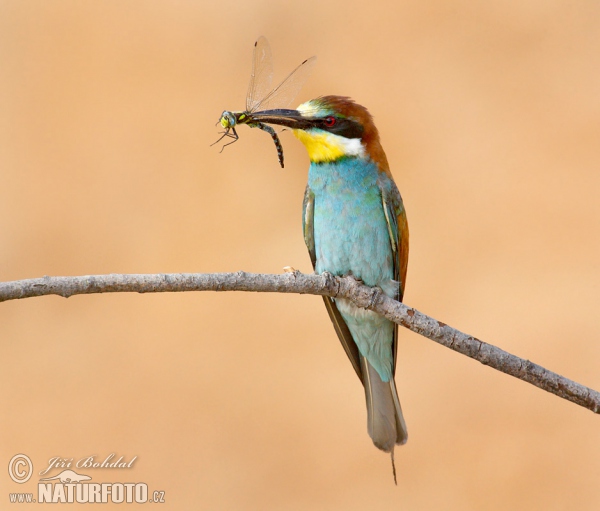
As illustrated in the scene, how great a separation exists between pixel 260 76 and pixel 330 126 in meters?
0.18

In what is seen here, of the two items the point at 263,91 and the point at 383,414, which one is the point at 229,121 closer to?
the point at 263,91

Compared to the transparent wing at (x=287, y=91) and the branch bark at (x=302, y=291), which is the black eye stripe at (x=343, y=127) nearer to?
the transparent wing at (x=287, y=91)

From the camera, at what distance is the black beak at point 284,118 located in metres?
1.35

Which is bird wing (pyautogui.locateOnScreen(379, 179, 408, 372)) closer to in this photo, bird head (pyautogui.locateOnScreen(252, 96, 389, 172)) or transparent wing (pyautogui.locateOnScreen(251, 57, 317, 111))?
bird head (pyautogui.locateOnScreen(252, 96, 389, 172))

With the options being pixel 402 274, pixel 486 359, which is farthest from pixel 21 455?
pixel 486 359

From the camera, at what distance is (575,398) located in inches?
40.0

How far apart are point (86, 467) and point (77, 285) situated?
111 cm

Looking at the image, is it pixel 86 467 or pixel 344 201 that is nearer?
pixel 344 201

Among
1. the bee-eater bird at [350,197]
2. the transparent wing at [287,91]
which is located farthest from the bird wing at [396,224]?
the transparent wing at [287,91]

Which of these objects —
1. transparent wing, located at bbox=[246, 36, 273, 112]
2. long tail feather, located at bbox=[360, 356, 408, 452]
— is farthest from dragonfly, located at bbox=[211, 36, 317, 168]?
long tail feather, located at bbox=[360, 356, 408, 452]

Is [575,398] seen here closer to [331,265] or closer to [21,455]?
[331,265]

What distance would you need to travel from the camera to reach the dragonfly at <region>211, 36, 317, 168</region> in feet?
4.61

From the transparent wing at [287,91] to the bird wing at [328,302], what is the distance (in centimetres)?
18

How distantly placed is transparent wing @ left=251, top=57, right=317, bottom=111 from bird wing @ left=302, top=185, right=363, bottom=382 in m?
0.18
